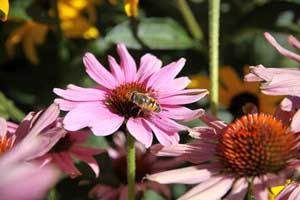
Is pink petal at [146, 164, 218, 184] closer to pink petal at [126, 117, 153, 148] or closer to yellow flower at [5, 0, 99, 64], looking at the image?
pink petal at [126, 117, 153, 148]

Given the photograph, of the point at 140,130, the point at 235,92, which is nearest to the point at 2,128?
the point at 140,130

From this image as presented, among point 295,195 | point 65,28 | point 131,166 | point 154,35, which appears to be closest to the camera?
point 295,195

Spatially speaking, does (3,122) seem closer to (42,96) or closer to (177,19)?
(42,96)

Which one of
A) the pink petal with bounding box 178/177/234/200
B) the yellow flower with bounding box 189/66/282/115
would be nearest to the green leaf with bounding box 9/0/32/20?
the yellow flower with bounding box 189/66/282/115

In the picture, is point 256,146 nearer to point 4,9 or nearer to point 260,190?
point 260,190

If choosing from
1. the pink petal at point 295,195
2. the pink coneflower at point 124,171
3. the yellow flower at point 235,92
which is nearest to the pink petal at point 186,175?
the pink petal at point 295,195

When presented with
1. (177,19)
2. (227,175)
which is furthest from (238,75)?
(227,175)

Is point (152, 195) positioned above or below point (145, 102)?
below

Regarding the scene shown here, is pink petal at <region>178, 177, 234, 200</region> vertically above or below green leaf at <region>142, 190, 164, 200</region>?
above
